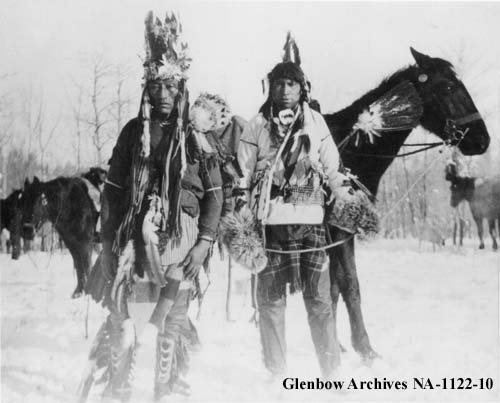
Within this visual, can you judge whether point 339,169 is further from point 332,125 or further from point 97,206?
point 97,206

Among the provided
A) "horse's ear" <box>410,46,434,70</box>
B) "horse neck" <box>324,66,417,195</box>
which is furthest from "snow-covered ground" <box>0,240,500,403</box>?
"horse's ear" <box>410,46,434,70</box>

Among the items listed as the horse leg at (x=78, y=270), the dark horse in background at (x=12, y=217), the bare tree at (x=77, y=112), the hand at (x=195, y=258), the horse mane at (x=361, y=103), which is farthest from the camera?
the dark horse in background at (x=12, y=217)

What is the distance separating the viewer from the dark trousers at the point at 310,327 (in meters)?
3.51

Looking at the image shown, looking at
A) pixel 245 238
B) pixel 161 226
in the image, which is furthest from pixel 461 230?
pixel 161 226

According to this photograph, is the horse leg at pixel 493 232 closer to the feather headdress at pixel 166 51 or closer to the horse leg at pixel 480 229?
the horse leg at pixel 480 229

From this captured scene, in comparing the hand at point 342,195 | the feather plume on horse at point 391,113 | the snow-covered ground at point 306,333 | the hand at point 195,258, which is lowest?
the snow-covered ground at point 306,333

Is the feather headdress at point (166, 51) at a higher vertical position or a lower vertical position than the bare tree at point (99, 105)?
higher


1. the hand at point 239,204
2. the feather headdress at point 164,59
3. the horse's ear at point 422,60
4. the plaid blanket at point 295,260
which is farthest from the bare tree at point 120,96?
the horse's ear at point 422,60

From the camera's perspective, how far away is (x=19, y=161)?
4117 mm

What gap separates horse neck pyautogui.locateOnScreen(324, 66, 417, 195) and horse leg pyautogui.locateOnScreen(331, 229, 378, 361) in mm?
A: 496

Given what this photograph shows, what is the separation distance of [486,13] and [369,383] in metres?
2.96

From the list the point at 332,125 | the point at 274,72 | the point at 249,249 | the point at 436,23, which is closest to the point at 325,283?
the point at 249,249

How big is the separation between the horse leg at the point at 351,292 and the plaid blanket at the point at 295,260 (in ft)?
0.50

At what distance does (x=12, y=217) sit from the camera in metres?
4.25
